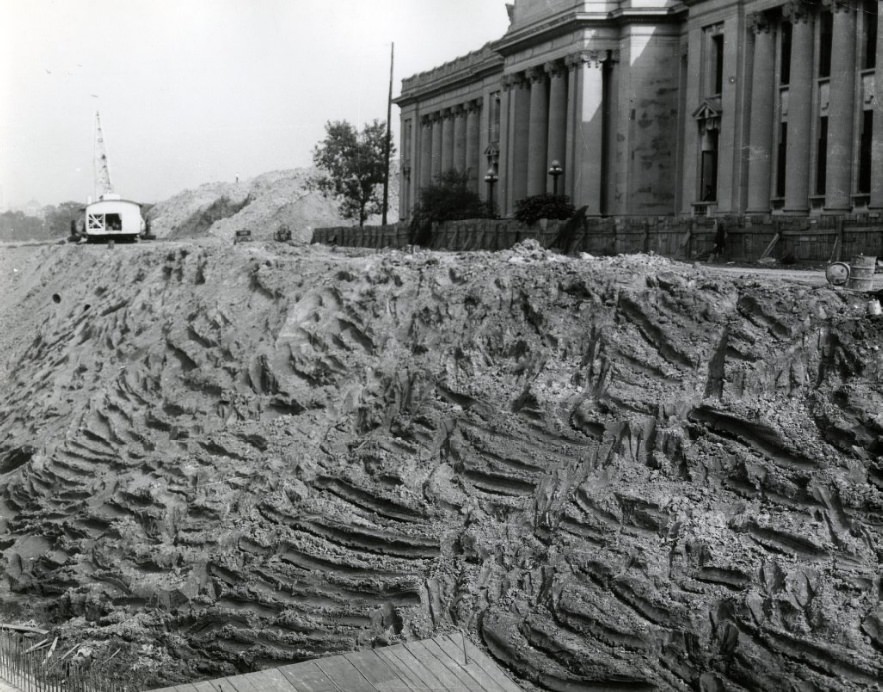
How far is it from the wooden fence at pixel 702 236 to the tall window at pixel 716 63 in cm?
1274

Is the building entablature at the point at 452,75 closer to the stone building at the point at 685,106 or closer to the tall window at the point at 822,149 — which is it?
the stone building at the point at 685,106

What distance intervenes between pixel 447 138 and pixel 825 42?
123 ft

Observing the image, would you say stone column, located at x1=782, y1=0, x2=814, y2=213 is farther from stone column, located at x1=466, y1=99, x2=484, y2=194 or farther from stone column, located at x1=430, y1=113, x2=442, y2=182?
stone column, located at x1=430, y1=113, x2=442, y2=182

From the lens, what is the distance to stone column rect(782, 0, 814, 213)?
1475 inches

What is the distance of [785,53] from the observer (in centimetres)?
3966

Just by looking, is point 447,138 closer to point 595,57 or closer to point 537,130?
point 537,130

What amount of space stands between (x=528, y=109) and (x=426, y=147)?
20.4 m

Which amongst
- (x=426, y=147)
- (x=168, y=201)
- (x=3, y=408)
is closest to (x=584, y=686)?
(x=3, y=408)

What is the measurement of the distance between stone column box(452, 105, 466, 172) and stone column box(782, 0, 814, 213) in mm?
33925

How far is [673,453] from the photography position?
15.1 metres

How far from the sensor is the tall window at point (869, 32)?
114 ft

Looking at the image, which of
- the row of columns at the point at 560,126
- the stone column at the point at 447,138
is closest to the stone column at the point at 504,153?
the row of columns at the point at 560,126

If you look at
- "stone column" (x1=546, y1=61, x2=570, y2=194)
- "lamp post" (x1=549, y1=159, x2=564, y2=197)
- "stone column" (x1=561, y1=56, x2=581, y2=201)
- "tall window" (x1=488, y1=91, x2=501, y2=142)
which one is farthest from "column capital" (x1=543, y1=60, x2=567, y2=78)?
"tall window" (x1=488, y1=91, x2=501, y2=142)

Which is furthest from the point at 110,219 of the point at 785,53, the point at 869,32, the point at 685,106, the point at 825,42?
the point at 869,32
